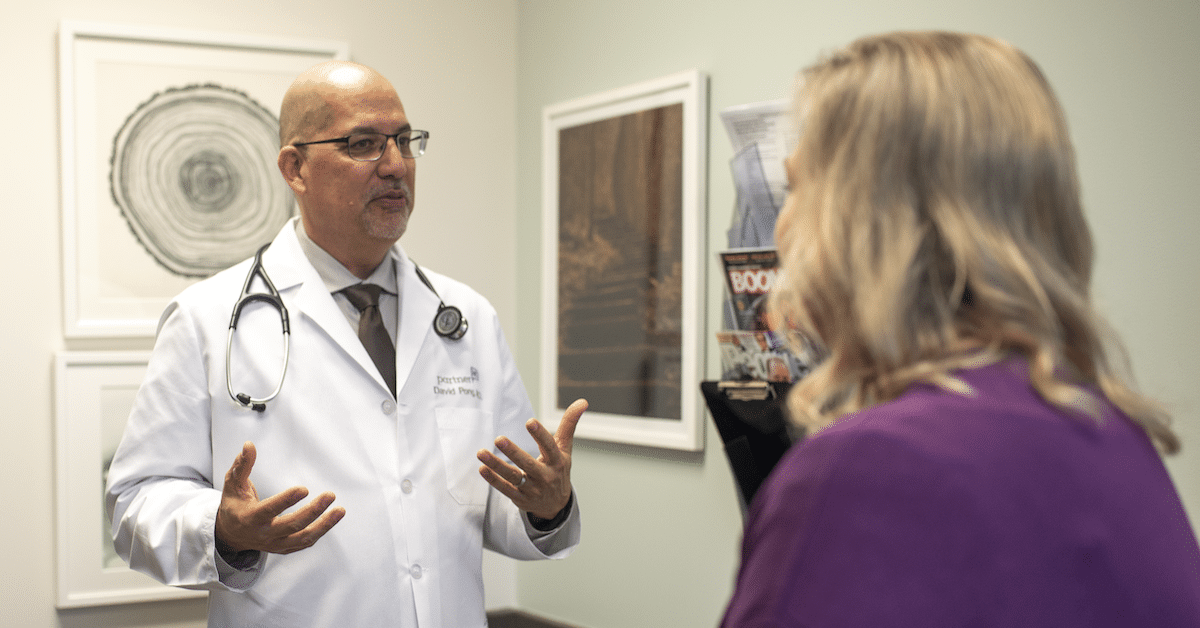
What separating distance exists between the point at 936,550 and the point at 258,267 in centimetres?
140

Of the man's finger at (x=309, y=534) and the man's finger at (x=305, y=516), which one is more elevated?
the man's finger at (x=305, y=516)

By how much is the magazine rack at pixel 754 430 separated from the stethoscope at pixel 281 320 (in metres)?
0.55

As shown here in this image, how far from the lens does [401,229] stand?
174 cm

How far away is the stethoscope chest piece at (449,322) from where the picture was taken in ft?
5.79

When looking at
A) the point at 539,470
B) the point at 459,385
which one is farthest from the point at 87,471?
the point at 539,470

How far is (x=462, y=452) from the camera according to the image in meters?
1.71

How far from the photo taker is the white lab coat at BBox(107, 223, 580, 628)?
151 centimetres

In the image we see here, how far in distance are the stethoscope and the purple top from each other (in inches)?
44.1

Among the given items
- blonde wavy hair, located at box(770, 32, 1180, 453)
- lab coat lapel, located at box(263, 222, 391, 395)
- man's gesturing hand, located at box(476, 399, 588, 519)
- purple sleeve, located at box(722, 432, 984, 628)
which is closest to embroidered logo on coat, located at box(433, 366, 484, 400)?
lab coat lapel, located at box(263, 222, 391, 395)

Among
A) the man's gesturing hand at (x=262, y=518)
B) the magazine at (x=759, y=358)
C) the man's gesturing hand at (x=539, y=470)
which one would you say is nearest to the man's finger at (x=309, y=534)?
the man's gesturing hand at (x=262, y=518)

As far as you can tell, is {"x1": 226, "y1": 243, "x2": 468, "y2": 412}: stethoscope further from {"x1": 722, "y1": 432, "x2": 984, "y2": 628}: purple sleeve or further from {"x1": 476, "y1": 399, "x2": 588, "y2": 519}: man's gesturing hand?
{"x1": 722, "y1": 432, "x2": 984, "y2": 628}: purple sleeve

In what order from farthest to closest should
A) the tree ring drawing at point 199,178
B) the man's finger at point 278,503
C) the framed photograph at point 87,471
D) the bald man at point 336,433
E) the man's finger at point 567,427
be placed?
the tree ring drawing at point 199,178 < the framed photograph at point 87,471 < the man's finger at point 567,427 < the bald man at point 336,433 < the man's finger at point 278,503

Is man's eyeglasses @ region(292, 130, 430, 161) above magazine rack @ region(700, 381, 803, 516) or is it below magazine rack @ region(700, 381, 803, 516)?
above

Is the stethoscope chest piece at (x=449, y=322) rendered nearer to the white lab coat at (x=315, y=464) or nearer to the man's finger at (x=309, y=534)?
the white lab coat at (x=315, y=464)
